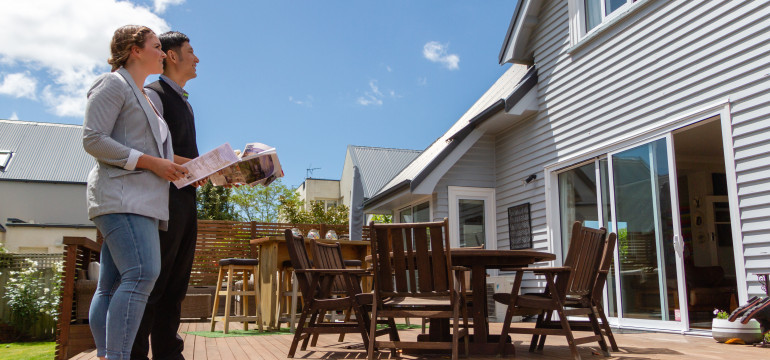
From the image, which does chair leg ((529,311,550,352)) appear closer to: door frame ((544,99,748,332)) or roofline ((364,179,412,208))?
door frame ((544,99,748,332))

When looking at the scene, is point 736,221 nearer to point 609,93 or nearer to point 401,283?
point 609,93

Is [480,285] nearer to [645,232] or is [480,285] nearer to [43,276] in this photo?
[645,232]

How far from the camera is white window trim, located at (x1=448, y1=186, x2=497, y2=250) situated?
28.7ft

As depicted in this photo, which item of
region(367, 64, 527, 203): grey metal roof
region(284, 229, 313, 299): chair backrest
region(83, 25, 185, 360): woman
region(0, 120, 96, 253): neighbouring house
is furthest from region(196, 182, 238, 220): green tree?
region(83, 25, 185, 360): woman

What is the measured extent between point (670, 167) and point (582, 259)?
245 centimetres

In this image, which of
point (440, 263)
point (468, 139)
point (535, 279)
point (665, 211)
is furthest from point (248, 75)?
point (440, 263)

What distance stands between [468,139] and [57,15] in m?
36.9

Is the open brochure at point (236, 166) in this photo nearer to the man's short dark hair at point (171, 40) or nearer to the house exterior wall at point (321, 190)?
the man's short dark hair at point (171, 40)

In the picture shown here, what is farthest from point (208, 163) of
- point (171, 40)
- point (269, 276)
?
point (269, 276)

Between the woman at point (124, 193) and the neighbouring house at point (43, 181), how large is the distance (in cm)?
2271

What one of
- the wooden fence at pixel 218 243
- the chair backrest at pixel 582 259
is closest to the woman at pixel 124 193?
the chair backrest at pixel 582 259

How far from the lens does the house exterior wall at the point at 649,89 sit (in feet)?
15.4

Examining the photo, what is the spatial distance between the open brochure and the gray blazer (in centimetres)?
13

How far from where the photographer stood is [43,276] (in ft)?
34.3
